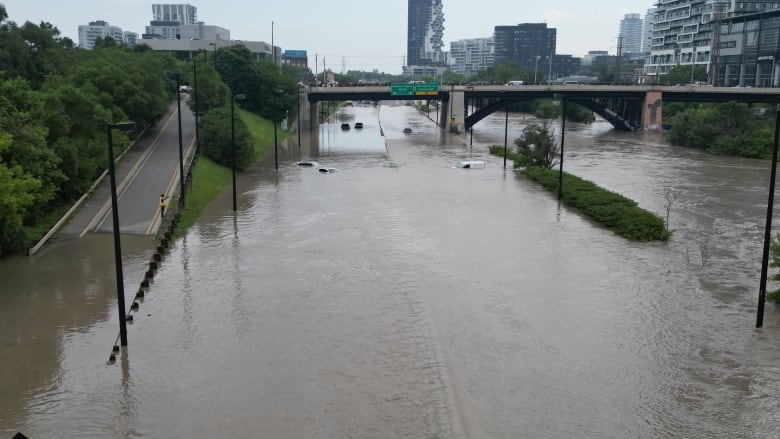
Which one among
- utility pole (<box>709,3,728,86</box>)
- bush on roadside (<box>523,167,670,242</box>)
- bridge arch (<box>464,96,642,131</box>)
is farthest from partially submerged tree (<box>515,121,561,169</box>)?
utility pole (<box>709,3,728,86</box>)

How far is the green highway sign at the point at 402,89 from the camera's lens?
92000 millimetres

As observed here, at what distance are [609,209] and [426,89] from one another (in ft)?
192

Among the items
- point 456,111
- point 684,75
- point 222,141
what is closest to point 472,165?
point 222,141

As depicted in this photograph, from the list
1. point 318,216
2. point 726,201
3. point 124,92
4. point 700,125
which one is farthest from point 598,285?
point 700,125

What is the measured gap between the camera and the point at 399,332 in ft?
65.8

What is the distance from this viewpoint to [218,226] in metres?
34.2

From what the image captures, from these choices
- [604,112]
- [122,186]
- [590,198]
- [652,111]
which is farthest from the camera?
[604,112]

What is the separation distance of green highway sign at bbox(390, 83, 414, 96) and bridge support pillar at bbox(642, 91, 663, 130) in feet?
111

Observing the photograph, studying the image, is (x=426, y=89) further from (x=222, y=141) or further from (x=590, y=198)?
(x=590, y=198)

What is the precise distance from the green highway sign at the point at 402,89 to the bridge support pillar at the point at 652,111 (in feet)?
111

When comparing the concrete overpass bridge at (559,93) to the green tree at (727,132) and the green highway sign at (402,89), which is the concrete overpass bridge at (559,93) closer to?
the green highway sign at (402,89)

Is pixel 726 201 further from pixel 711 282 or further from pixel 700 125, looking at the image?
pixel 700 125

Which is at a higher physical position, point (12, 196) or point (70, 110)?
point (70, 110)

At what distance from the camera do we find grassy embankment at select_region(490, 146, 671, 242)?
32250 mm
